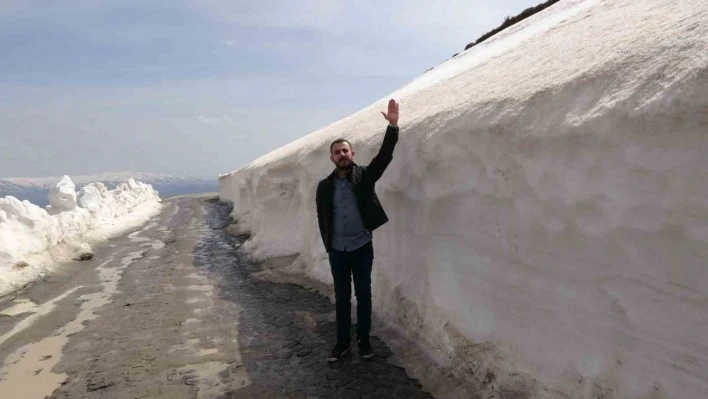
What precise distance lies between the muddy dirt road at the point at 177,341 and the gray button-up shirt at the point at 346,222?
136 centimetres

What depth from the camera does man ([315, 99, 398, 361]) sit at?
16.8 ft

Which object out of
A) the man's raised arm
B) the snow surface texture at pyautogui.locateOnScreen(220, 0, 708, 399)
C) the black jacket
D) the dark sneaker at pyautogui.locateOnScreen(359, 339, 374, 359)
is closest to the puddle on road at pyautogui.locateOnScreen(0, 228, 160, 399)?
the dark sneaker at pyautogui.locateOnScreen(359, 339, 374, 359)

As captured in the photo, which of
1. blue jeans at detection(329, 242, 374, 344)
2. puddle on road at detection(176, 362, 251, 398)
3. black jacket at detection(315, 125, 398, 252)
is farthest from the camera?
blue jeans at detection(329, 242, 374, 344)

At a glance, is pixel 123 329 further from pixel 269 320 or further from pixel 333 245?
pixel 333 245

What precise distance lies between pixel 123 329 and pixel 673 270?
6.84 m

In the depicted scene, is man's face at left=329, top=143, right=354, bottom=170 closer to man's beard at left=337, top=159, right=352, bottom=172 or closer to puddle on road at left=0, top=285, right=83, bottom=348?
man's beard at left=337, top=159, right=352, bottom=172

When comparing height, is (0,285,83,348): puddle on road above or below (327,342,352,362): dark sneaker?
above

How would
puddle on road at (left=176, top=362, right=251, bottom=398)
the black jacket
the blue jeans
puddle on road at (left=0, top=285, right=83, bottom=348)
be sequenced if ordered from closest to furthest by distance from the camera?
puddle on road at (left=176, top=362, right=251, bottom=398)
the black jacket
the blue jeans
puddle on road at (left=0, top=285, right=83, bottom=348)

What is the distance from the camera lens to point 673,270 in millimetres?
3012

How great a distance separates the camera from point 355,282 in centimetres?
524

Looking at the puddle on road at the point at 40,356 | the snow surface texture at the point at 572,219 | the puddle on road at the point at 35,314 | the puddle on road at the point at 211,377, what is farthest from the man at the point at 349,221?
the puddle on road at the point at 35,314

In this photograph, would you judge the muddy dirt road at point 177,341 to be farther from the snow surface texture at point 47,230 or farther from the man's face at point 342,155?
the man's face at point 342,155

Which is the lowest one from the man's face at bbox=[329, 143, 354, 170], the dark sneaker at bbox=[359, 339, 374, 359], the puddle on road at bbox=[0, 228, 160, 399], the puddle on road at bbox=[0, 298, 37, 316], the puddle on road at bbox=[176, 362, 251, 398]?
the dark sneaker at bbox=[359, 339, 374, 359]

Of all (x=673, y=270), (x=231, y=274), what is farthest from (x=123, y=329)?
(x=673, y=270)
